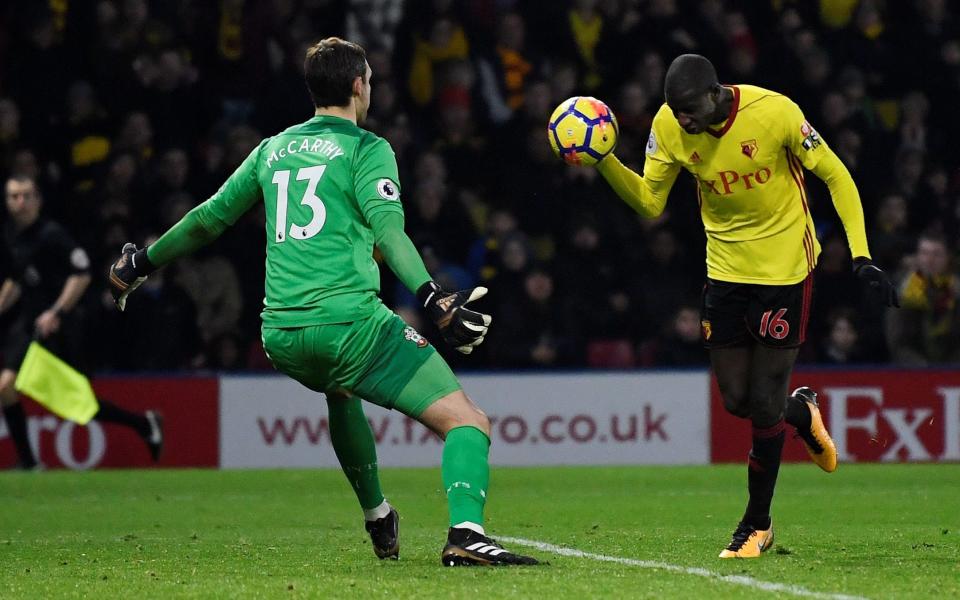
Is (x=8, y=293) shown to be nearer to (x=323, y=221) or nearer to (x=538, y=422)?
(x=538, y=422)

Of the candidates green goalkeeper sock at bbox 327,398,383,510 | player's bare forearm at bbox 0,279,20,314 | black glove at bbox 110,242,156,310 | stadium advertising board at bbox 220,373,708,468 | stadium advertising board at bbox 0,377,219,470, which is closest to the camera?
black glove at bbox 110,242,156,310

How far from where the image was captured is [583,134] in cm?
716

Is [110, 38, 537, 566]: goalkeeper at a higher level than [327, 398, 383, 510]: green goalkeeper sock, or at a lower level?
higher

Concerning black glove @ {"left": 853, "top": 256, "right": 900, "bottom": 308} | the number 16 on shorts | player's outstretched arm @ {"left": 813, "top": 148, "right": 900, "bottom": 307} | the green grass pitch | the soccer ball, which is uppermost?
the soccer ball

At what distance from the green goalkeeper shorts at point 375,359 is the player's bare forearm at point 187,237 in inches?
21.1

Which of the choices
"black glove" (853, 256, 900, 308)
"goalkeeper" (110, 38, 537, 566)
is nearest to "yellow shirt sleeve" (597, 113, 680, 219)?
"black glove" (853, 256, 900, 308)

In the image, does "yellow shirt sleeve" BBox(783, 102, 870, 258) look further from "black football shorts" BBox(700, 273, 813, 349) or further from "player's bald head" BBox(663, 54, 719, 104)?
"player's bald head" BBox(663, 54, 719, 104)

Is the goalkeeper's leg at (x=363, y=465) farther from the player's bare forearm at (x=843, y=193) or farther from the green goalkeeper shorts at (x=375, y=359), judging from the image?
the player's bare forearm at (x=843, y=193)

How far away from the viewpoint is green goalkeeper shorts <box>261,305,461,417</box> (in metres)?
6.24

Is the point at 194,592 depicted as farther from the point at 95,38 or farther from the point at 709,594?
the point at 95,38

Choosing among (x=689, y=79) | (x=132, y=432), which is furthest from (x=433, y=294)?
(x=132, y=432)

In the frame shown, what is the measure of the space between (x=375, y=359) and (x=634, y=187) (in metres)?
1.72

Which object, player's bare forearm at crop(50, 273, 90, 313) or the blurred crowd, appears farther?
the blurred crowd

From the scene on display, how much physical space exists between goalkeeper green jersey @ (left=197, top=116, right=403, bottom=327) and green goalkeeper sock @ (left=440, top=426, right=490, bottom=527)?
1.93ft
